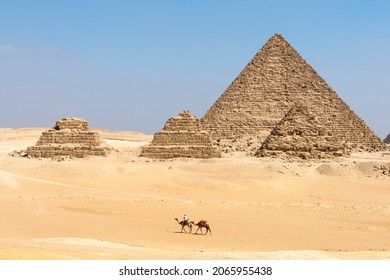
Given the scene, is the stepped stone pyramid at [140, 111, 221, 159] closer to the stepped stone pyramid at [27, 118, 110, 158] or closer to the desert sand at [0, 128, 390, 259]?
the desert sand at [0, 128, 390, 259]

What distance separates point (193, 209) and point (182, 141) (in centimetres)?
1521

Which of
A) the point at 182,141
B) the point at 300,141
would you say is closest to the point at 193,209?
the point at 182,141

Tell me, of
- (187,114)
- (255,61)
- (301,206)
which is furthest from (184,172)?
(255,61)

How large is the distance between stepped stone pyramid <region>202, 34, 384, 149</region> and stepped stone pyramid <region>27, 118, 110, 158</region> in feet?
61.6

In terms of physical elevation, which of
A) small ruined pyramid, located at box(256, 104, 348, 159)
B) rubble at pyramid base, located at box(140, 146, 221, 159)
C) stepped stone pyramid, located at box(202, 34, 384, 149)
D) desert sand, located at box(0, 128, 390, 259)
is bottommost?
desert sand, located at box(0, 128, 390, 259)

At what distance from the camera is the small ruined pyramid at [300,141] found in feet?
114

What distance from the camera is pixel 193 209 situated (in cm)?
1961

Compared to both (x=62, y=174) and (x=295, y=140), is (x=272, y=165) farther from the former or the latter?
(x=62, y=174)

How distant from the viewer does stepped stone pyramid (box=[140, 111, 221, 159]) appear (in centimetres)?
3419

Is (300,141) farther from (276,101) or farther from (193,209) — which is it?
(276,101)

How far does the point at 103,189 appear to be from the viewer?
24078mm

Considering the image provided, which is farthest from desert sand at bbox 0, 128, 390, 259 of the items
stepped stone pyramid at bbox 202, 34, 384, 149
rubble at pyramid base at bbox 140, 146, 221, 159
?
stepped stone pyramid at bbox 202, 34, 384, 149

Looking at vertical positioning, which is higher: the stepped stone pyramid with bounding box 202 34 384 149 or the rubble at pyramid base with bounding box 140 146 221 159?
the stepped stone pyramid with bounding box 202 34 384 149

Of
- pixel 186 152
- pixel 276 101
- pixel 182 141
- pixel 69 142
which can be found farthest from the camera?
pixel 276 101
